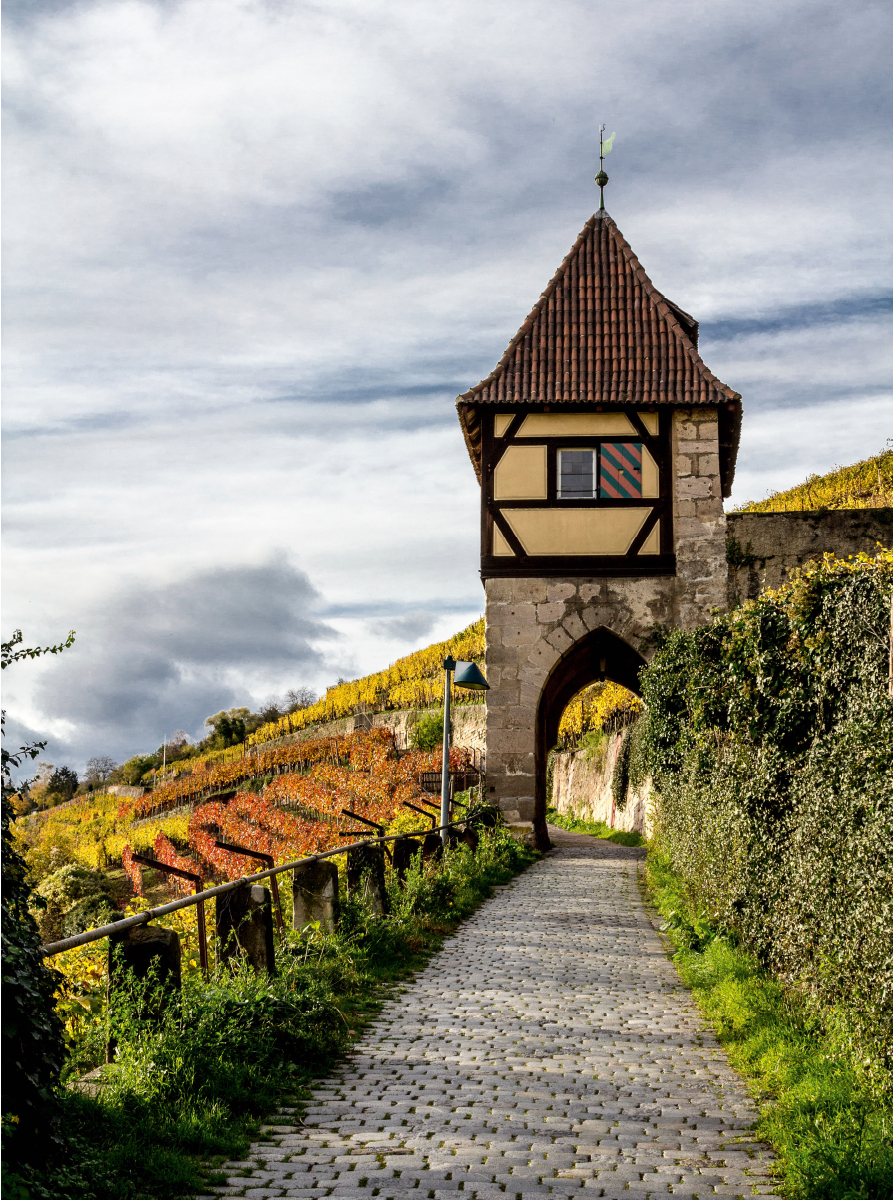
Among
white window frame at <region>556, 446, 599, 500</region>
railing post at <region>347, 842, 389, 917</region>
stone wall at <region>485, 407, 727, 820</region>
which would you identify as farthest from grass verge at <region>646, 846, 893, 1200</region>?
white window frame at <region>556, 446, 599, 500</region>

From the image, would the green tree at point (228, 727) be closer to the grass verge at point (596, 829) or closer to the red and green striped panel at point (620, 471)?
the grass verge at point (596, 829)

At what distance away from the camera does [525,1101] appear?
4785 millimetres

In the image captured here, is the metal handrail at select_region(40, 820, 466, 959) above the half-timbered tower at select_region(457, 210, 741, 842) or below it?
below

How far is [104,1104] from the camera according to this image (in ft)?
13.7

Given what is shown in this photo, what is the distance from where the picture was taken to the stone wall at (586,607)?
678 inches

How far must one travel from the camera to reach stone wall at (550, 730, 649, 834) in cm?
2206

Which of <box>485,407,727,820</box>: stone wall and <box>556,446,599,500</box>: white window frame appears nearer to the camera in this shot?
<box>485,407,727,820</box>: stone wall

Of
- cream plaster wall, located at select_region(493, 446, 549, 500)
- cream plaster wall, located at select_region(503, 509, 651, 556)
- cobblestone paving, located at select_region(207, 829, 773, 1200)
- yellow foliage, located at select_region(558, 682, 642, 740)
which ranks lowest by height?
cobblestone paving, located at select_region(207, 829, 773, 1200)

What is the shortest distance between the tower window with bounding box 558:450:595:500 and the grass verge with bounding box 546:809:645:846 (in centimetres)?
731

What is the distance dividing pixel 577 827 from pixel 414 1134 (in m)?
25.1

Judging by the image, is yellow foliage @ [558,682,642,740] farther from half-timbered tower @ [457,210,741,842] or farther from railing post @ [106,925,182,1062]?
railing post @ [106,925,182,1062]

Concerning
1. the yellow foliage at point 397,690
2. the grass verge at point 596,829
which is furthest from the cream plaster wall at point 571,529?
the yellow foliage at point 397,690

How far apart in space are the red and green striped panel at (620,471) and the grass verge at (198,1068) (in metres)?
11.2

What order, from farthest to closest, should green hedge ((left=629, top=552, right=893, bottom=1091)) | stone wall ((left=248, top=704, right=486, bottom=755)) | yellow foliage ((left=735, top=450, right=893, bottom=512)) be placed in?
stone wall ((left=248, top=704, right=486, bottom=755)), yellow foliage ((left=735, top=450, right=893, bottom=512)), green hedge ((left=629, top=552, right=893, bottom=1091))
